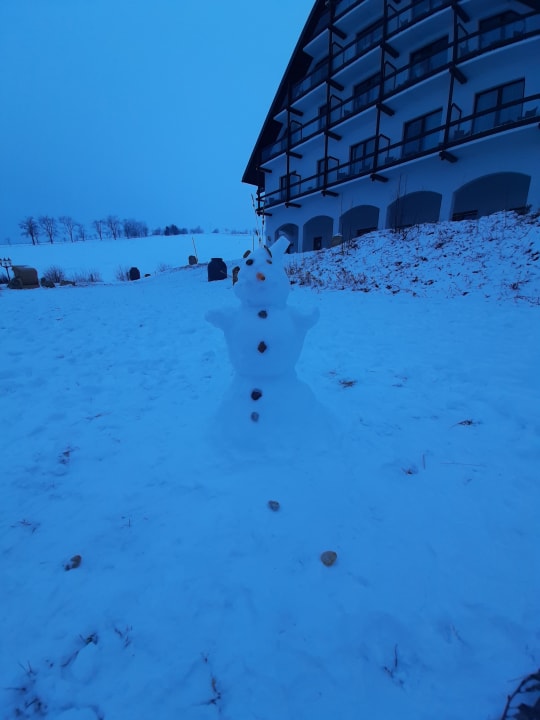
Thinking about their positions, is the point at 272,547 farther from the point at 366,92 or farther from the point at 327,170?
the point at 366,92

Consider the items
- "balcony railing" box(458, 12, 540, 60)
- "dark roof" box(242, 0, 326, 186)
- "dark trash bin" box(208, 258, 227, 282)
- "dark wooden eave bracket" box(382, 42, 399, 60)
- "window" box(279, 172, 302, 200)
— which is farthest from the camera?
"window" box(279, 172, 302, 200)

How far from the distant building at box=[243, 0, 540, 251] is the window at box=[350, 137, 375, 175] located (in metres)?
0.06

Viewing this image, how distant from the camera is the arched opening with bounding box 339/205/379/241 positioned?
17.4 metres

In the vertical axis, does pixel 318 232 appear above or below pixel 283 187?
below

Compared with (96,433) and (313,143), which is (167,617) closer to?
(96,433)

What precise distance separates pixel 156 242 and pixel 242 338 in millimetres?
55605

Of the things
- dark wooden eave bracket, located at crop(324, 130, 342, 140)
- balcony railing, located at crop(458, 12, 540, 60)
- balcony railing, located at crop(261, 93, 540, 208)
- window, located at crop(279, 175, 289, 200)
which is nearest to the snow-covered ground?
balcony railing, located at crop(261, 93, 540, 208)

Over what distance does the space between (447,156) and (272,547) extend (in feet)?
50.4

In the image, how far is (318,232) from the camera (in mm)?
20109

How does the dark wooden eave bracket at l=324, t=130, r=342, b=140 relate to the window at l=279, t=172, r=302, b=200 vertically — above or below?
above

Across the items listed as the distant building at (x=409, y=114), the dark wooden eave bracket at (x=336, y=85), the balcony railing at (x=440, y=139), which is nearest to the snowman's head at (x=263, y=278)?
the distant building at (x=409, y=114)

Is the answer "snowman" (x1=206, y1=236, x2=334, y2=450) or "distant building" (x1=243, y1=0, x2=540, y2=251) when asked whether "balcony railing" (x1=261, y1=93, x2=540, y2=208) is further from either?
"snowman" (x1=206, y1=236, x2=334, y2=450)

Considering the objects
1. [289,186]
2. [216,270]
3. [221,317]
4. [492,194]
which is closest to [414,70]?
[492,194]

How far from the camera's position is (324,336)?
18.8 feet
